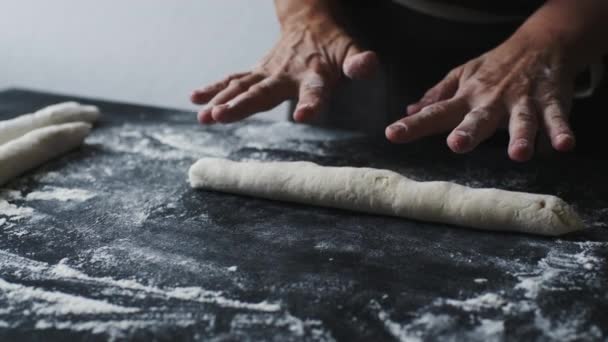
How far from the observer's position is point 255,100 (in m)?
1.45

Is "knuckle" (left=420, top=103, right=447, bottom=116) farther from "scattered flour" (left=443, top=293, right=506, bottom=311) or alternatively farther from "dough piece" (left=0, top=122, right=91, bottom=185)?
"dough piece" (left=0, top=122, right=91, bottom=185)

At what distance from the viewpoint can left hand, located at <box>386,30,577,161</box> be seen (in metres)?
1.23

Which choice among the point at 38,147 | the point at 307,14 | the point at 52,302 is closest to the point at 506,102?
the point at 307,14

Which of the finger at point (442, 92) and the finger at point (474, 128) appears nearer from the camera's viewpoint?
the finger at point (474, 128)

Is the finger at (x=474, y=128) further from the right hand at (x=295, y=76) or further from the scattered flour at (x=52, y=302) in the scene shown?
the scattered flour at (x=52, y=302)

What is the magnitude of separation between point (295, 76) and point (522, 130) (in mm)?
558

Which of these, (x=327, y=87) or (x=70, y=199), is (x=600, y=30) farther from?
(x=70, y=199)

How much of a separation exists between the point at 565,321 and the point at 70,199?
98 centimetres

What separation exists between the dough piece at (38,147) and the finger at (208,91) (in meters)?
0.36

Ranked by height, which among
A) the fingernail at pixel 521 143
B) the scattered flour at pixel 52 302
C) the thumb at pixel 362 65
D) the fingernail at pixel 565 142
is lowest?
the scattered flour at pixel 52 302

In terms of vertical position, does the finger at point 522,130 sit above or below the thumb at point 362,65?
below

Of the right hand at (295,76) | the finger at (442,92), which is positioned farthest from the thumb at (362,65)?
the finger at (442,92)

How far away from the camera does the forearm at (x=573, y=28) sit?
141 centimetres

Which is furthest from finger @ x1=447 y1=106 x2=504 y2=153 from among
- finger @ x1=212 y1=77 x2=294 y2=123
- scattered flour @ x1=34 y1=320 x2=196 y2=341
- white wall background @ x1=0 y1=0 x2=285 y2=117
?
white wall background @ x1=0 y1=0 x2=285 y2=117
